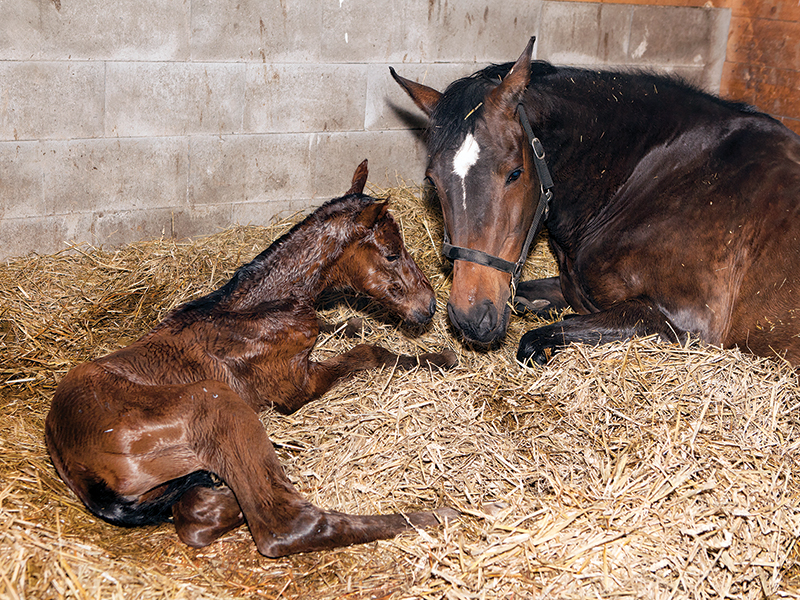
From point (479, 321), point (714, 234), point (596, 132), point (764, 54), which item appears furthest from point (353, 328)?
point (764, 54)

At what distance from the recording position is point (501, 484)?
2.69m

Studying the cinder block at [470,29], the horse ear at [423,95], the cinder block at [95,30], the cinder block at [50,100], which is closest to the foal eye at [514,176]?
the horse ear at [423,95]

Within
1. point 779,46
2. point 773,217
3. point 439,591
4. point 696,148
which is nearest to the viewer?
point 439,591

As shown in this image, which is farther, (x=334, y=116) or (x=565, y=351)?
(x=334, y=116)

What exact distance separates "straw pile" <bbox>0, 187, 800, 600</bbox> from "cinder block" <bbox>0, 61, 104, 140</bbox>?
118cm

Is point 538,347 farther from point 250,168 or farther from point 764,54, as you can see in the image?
point 764,54

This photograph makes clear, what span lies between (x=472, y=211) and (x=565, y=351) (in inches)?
32.4

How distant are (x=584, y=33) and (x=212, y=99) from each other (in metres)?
3.21

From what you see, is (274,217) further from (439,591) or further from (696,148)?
(439,591)

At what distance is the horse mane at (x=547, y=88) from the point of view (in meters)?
3.17

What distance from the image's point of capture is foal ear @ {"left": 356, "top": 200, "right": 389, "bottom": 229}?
2.96 meters

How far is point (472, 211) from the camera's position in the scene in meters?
3.12

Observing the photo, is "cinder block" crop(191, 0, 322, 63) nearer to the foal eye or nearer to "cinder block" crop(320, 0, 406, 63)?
"cinder block" crop(320, 0, 406, 63)

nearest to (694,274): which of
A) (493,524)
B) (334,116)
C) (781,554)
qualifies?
Answer: (781,554)
